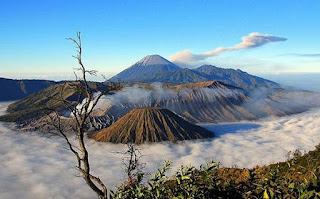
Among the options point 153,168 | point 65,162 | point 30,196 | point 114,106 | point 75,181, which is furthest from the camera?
point 114,106

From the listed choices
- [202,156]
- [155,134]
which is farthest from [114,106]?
[202,156]

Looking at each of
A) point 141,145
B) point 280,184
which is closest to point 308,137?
point 141,145

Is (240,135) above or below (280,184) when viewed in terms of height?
below

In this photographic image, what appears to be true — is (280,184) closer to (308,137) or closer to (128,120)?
(128,120)

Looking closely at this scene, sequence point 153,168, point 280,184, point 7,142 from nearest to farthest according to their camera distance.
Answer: point 280,184, point 153,168, point 7,142

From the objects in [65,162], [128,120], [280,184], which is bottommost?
[65,162]

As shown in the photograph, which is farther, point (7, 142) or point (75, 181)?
point (7, 142)

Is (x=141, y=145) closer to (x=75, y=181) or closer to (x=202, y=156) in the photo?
(x=202, y=156)
